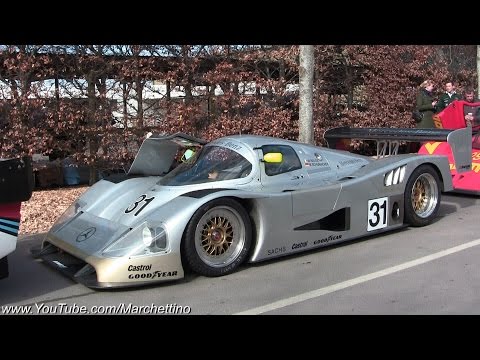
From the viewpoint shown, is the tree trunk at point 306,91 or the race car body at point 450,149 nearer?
the race car body at point 450,149

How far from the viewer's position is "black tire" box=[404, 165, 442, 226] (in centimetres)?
630

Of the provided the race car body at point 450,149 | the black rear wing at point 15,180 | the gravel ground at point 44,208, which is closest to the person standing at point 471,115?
the race car body at point 450,149

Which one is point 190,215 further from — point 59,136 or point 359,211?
point 59,136

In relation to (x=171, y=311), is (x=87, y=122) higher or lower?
higher

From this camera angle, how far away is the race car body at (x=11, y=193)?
399 cm

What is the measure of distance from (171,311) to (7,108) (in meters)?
6.03

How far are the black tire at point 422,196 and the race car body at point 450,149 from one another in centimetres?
78

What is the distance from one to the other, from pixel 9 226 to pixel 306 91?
19.8ft

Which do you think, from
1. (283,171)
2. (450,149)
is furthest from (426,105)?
(283,171)

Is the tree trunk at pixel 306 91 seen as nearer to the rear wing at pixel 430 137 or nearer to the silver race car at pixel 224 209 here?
the rear wing at pixel 430 137

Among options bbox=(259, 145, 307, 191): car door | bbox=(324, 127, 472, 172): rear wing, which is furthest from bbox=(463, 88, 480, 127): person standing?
bbox=(259, 145, 307, 191): car door

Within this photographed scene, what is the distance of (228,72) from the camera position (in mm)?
10562

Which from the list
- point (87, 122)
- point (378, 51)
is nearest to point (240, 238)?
point (87, 122)

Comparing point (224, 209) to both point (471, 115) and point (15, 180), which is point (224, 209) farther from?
point (471, 115)
